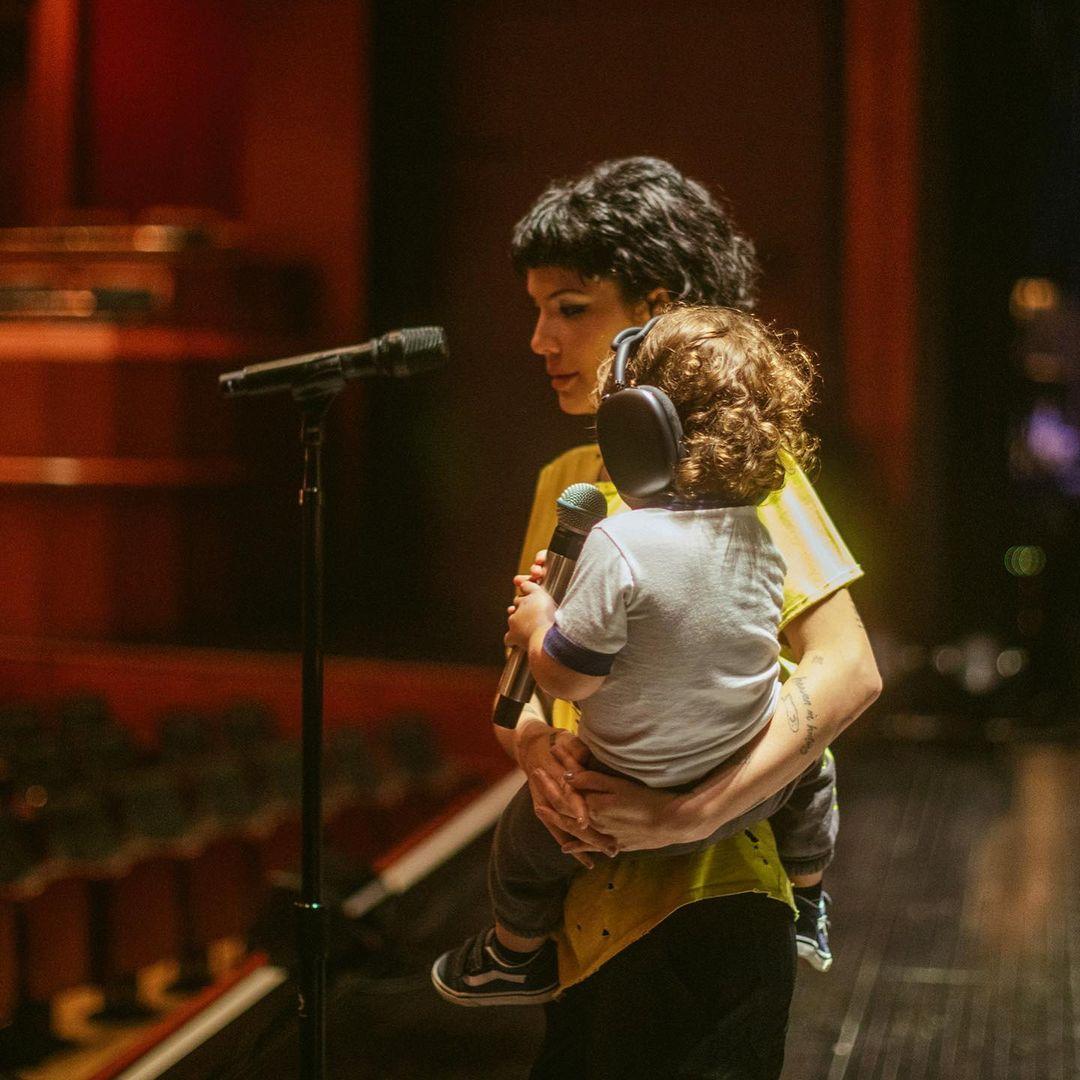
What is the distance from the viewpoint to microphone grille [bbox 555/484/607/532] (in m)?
1.09

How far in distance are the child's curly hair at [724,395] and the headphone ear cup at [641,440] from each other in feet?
0.11

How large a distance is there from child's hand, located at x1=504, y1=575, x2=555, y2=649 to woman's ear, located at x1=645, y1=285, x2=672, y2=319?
0.35 metres

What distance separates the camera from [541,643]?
1032 millimetres

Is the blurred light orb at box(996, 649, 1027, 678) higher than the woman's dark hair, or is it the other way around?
the woman's dark hair

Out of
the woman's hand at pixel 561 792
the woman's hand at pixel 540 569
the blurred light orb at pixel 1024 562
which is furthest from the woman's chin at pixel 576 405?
the blurred light orb at pixel 1024 562

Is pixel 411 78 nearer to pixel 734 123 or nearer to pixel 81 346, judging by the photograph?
pixel 734 123

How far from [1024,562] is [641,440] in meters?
4.04

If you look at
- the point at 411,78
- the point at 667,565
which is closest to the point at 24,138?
the point at 411,78

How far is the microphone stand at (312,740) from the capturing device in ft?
4.53

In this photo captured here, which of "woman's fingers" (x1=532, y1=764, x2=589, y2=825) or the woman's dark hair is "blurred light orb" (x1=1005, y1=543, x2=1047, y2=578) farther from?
"woman's fingers" (x1=532, y1=764, x2=589, y2=825)

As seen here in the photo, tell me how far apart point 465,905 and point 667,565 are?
1781 mm

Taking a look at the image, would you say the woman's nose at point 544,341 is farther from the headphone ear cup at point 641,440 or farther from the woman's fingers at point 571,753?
the woman's fingers at point 571,753

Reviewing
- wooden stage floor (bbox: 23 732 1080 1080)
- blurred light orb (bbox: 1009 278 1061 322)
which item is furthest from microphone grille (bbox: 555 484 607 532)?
blurred light orb (bbox: 1009 278 1061 322)

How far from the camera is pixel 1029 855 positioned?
10.1 ft
